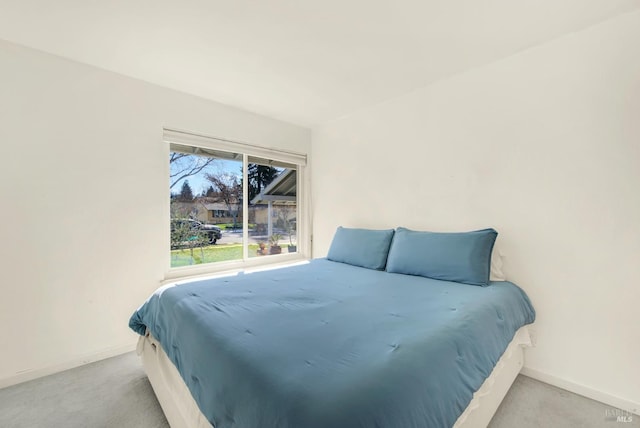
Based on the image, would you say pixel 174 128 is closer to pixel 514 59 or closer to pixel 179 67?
pixel 179 67

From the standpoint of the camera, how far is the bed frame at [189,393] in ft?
3.85

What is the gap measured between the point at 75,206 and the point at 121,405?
151 centimetres

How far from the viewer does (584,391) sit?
176cm

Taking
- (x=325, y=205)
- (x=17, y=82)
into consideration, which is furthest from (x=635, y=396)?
(x=17, y=82)

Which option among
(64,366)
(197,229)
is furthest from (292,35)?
(64,366)

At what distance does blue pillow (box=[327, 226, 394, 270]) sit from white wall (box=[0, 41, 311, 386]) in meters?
1.70

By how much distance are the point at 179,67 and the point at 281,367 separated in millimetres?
2370

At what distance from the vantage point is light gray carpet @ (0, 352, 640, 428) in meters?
1.52

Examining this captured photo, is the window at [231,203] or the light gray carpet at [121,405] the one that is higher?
the window at [231,203]

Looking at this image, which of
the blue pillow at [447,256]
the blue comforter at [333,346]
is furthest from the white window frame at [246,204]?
the blue pillow at [447,256]

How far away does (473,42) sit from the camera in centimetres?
190

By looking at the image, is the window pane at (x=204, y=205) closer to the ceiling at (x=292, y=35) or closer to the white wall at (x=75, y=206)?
the white wall at (x=75, y=206)

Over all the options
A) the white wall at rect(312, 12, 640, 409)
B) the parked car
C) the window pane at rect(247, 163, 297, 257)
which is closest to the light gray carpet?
the white wall at rect(312, 12, 640, 409)

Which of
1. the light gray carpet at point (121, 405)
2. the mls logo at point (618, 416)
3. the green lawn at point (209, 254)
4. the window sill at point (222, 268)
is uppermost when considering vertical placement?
the green lawn at point (209, 254)
